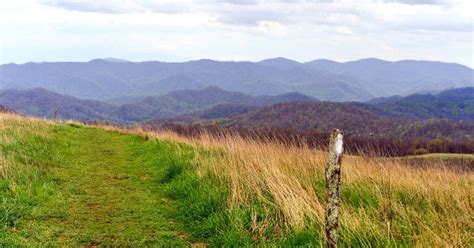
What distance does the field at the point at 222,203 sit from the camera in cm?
565

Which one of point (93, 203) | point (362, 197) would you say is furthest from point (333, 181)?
point (93, 203)

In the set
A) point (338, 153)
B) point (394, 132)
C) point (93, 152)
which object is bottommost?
point (394, 132)

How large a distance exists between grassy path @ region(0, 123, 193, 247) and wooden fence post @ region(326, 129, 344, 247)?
2.53m

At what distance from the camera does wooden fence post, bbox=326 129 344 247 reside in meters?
4.28

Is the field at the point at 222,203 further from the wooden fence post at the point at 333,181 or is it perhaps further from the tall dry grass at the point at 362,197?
the wooden fence post at the point at 333,181

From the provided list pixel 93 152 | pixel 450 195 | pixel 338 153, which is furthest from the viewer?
pixel 93 152

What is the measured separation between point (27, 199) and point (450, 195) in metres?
7.11

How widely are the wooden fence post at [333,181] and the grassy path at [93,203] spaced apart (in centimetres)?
253

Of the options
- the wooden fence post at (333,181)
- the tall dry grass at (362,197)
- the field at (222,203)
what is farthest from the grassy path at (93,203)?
the wooden fence post at (333,181)

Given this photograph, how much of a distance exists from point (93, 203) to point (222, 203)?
2.50 meters

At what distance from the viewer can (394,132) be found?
152m

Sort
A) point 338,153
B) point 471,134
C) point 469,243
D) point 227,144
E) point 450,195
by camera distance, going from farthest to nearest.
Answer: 1. point 471,134
2. point 227,144
3. point 450,195
4. point 469,243
5. point 338,153

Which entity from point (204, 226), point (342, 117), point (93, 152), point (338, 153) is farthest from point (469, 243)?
point (342, 117)

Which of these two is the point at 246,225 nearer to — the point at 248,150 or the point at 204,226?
the point at 204,226
